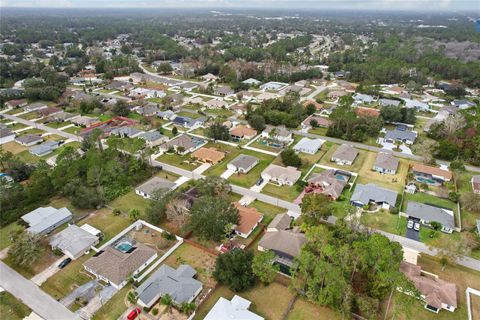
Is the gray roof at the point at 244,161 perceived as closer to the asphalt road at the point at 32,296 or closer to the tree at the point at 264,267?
the tree at the point at 264,267

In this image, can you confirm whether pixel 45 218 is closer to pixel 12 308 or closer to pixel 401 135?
pixel 12 308

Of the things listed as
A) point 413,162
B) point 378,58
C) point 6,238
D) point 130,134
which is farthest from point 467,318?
point 378,58

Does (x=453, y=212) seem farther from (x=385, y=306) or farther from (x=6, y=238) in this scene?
(x=6, y=238)

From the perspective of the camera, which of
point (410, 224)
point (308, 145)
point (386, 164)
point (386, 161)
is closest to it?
point (410, 224)

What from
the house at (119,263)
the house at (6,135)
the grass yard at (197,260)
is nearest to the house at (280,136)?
the grass yard at (197,260)

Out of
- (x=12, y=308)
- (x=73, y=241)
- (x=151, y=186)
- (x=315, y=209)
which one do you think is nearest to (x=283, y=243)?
(x=315, y=209)
